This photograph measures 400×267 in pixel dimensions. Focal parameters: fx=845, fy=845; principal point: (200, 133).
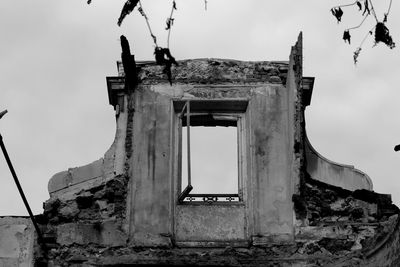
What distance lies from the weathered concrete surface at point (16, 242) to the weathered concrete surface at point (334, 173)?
10.9ft

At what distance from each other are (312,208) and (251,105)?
1.49 meters

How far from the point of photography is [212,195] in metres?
9.85

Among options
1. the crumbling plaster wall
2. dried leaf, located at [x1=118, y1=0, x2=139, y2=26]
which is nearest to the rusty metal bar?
the crumbling plaster wall

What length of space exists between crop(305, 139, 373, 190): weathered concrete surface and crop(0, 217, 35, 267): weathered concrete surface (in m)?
3.34

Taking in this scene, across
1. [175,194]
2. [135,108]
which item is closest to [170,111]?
[135,108]

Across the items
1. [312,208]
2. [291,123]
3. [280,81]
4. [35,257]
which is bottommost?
[35,257]

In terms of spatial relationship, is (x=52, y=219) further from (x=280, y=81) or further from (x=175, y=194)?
(x=280, y=81)

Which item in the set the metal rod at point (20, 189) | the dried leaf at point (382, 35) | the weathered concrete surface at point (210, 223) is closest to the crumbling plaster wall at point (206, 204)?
the weathered concrete surface at point (210, 223)

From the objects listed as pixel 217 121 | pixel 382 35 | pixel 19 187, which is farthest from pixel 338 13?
pixel 217 121

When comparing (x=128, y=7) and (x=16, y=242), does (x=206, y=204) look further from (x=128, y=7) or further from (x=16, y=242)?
(x=128, y=7)

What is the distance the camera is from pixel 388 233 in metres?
8.72

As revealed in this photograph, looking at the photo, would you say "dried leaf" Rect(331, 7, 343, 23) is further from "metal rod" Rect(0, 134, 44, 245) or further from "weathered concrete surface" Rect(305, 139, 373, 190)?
"weathered concrete surface" Rect(305, 139, 373, 190)

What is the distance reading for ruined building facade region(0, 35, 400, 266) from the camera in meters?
9.42

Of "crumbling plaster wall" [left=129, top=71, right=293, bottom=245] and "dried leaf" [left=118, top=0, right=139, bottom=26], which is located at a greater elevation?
"crumbling plaster wall" [left=129, top=71, right=293, bottom=245]
